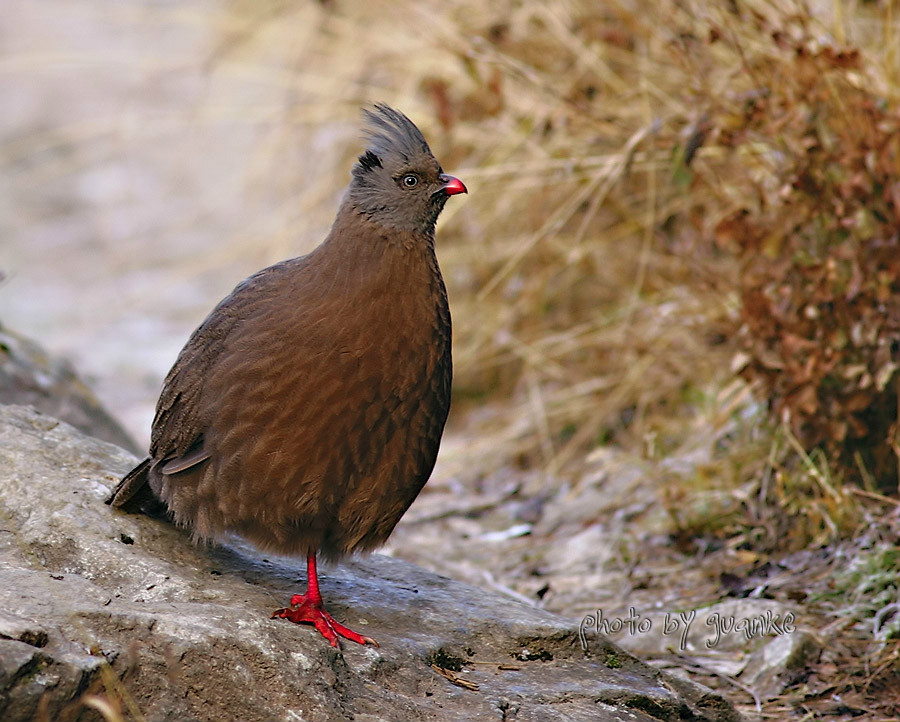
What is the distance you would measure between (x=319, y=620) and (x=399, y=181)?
1.33 metres

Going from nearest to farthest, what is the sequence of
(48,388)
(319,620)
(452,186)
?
1. (319,620)
2. (452,186)
3. (48,388)

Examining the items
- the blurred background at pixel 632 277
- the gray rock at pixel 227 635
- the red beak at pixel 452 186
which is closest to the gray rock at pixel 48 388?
the gray rock at pixel 227 635

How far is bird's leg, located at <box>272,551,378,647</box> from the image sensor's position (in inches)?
126

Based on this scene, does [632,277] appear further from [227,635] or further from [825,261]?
[227,635]

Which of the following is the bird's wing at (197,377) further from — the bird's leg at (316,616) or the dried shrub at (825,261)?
the dried shrub at (825,261)

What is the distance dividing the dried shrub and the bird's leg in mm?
2131

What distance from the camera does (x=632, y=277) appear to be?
666 cm

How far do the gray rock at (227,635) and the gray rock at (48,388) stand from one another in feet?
3.30

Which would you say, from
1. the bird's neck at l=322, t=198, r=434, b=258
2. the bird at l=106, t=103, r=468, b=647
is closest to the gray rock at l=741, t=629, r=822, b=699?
the bird at l=106, t=103, r=468, b=647

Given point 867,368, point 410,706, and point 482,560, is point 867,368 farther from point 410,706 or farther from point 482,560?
point 410,706

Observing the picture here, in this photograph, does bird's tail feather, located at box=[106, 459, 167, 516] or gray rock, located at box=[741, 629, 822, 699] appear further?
gray rock, located at box=[741, 629, 822, 699]

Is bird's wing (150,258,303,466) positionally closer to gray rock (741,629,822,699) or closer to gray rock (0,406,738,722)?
gray rock (0,406,738,722)

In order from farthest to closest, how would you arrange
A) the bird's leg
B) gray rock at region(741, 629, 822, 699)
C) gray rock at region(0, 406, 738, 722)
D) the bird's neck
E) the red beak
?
gray rock at region(741, 629, 822, 699) < the red beak < the bird's neck < the bird's leg < gray rock at region(0, 406, 738, 722)

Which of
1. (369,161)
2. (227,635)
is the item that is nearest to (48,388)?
(369,161)
